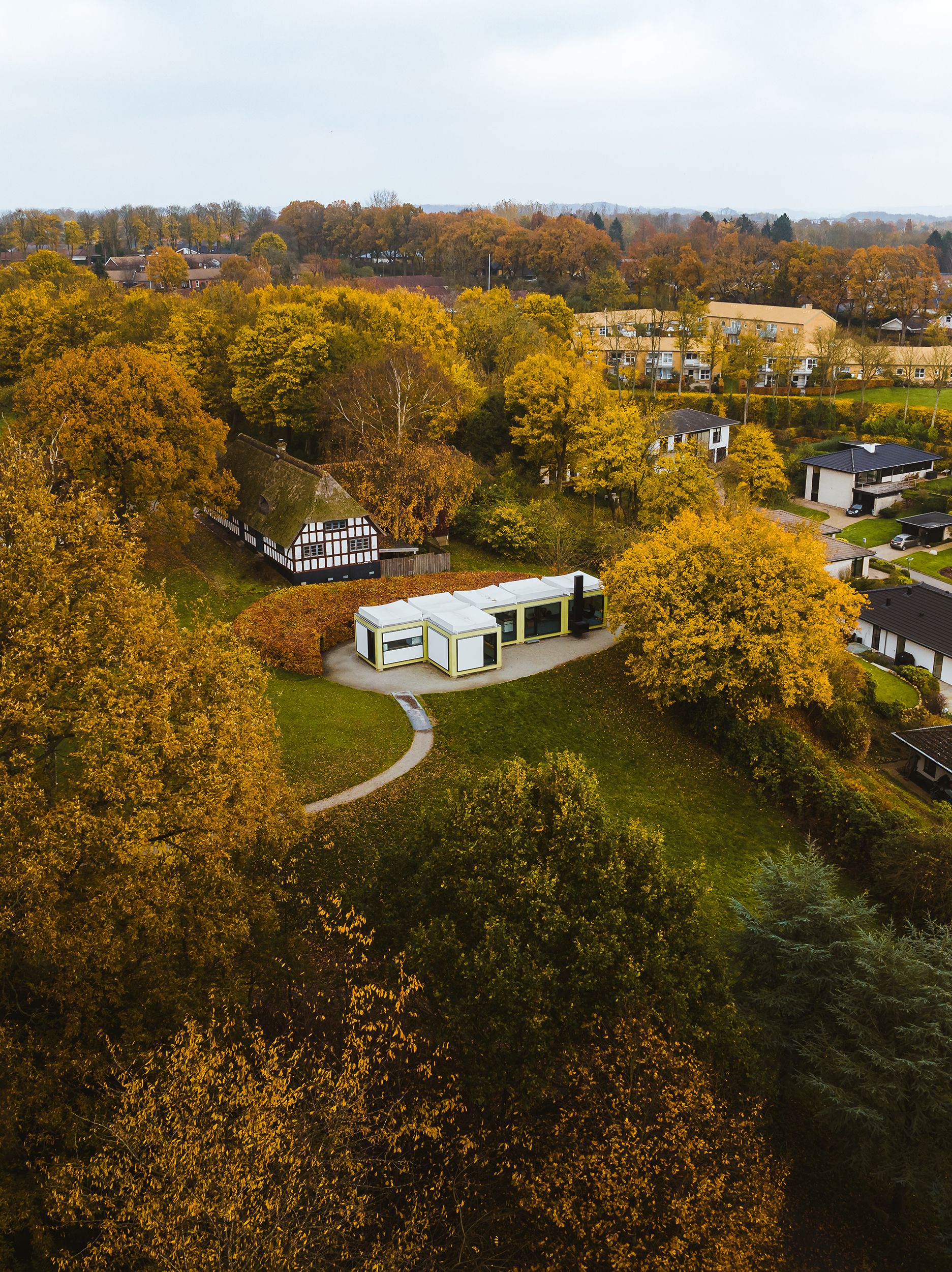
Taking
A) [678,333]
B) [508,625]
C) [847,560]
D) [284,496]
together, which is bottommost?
[847,560]

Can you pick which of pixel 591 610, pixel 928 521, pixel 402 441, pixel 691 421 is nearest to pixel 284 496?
pixel 402 441

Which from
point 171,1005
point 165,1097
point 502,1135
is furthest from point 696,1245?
point 171,1005

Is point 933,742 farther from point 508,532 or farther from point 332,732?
point 332,732

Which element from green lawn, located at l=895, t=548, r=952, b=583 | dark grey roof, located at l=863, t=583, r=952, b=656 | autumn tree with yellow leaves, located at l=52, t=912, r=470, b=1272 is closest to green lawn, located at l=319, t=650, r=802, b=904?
autumn tree with yellow leaves, located at l=52, t=912, r=470, b=1272

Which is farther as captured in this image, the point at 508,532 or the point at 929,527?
the point at 929,527

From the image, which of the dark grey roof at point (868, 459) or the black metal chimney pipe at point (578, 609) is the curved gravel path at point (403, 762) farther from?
the dark grey roof at point (868, 459)

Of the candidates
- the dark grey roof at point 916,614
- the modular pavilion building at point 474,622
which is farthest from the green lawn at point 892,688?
the modular pavilion building at point 474,622
